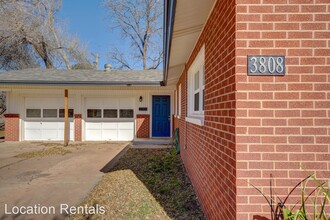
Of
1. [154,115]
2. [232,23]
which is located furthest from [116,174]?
[154,115]

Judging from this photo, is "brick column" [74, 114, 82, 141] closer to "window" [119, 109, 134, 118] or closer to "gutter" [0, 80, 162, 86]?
"gutter" [0, 80, 162, 86]

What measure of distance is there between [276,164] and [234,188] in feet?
1.35

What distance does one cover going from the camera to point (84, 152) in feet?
29.2

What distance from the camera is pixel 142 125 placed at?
11.6 m

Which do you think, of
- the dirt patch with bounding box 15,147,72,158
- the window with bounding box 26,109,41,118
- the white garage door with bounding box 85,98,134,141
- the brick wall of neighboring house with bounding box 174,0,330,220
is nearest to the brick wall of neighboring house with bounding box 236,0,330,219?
the brick wall of neighboring house with bounding box 174,0,330,220

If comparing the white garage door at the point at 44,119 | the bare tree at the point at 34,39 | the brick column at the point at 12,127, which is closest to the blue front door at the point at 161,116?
the white garage door at the point at 44,119

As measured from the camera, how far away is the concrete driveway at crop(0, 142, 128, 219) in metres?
3.86

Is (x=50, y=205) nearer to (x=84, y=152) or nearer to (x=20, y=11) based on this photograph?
(x=84, y=152)

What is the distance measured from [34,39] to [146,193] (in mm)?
24121

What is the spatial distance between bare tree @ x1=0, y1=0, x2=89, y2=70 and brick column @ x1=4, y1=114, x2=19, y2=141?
43.9 ft

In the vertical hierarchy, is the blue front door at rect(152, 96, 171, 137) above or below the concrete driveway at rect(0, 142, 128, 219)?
above

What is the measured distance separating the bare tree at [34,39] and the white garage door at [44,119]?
13438 mm

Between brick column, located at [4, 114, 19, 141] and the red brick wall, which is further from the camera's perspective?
the red brick wall

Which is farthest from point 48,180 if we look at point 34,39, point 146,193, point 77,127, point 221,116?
point 34,39
